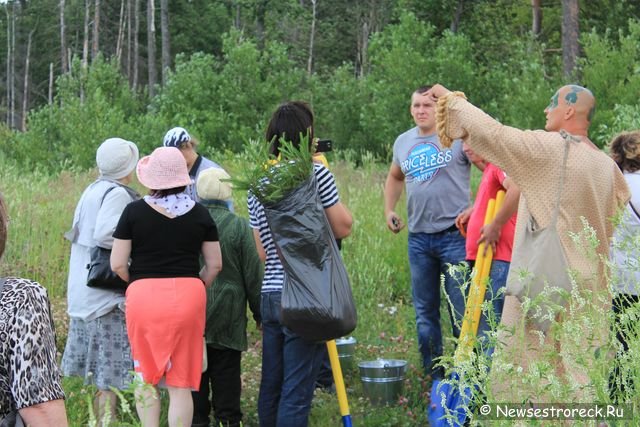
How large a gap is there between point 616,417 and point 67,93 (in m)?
29.8

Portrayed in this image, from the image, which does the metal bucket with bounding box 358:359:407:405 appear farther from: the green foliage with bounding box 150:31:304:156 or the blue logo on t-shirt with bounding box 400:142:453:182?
the green foliage with bounding box 150:31:304:156

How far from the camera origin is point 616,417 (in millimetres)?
2736

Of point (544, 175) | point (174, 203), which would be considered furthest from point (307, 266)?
point (544, 175)

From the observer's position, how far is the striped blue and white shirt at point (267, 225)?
16.2 feet

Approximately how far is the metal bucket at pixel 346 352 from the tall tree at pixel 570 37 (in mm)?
16779

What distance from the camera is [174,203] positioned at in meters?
5.12

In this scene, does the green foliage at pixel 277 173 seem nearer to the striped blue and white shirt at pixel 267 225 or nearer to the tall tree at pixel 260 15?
the striped blue and white shirt at pixel 267 225

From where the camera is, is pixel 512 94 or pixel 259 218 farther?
pixel 512 94

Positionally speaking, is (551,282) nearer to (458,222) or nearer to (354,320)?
(354,320)

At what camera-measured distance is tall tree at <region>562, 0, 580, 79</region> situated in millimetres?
23016

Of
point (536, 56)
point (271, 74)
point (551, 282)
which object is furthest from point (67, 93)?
point (551, 282)

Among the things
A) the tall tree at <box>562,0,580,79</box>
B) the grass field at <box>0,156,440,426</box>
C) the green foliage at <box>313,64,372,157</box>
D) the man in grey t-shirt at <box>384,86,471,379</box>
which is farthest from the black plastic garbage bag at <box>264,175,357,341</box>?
the green foliage at <box>313,64,372,157</box>

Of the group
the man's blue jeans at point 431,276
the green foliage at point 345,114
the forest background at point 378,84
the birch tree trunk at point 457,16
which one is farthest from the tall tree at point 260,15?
the man's blue jeans at point 431,276

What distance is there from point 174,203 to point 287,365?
0.99m
